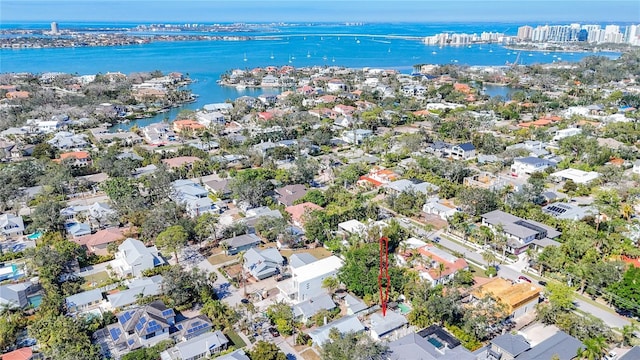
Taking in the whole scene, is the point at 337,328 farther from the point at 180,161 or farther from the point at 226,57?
the point at 226,57

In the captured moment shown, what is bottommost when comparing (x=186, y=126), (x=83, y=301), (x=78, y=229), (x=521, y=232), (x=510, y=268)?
(x=510, y=268)

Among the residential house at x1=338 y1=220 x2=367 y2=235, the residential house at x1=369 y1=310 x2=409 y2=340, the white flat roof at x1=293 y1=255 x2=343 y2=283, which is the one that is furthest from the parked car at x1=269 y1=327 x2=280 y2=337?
the residential house at x1=338 y1=220 x2=367 y2=235

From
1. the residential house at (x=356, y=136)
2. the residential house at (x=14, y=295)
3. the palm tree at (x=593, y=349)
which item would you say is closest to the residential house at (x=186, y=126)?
the residential house at (x=356, y=136)

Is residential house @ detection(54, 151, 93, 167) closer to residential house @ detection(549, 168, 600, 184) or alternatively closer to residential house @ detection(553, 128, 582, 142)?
residential house @ detection(549, 168, 600, 184)

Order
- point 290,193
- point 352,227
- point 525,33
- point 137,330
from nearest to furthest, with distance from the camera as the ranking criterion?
point 137,330 → point 352,227 → point 290,193 → point 525,33

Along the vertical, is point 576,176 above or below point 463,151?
below

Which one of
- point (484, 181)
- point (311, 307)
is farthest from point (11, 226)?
point (484, 181)

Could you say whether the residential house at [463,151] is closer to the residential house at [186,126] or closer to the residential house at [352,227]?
the residential house at [352,227]
